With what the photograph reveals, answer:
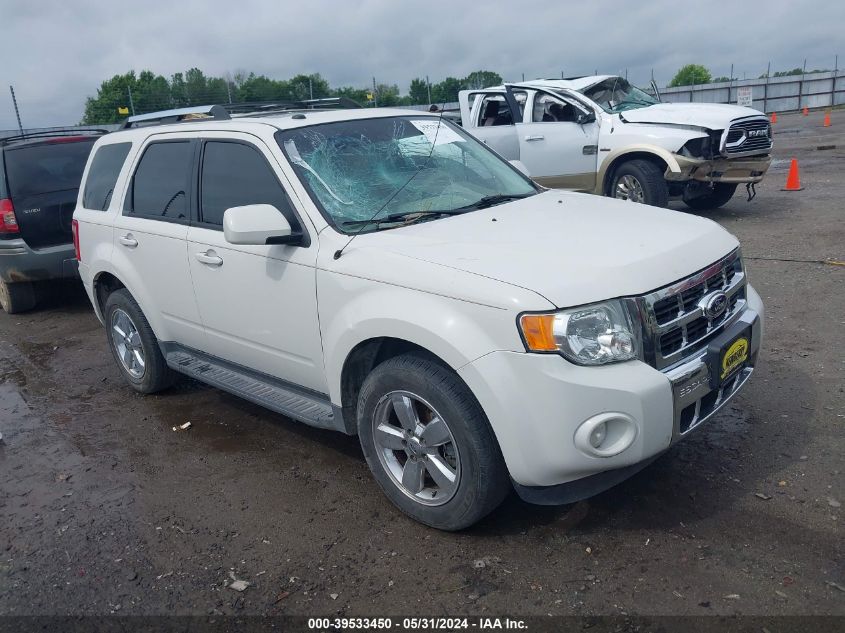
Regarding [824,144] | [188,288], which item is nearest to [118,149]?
[188,288]

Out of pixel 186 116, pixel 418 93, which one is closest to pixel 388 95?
pixel 418 93

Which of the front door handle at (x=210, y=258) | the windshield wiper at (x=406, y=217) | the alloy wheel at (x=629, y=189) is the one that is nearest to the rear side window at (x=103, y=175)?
the front door handle at (x=210, y=258)

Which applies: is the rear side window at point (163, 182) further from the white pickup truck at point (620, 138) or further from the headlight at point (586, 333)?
the white pickup truck at point (620, 138)

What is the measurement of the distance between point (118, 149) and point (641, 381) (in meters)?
4.16

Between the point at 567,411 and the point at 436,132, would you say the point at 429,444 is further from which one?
the point at 436,132

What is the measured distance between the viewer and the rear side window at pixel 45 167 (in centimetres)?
791

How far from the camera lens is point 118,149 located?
5367 mm

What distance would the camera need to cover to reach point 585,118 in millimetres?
10148

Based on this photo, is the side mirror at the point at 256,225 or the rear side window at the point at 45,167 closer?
the side mirror at the point at 256,225

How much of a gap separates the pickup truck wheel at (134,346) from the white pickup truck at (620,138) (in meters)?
5.88

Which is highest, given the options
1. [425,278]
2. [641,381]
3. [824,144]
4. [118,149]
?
[118,149]

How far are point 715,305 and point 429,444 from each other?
141 centimetres

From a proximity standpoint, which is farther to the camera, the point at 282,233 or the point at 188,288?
the point at 188,288

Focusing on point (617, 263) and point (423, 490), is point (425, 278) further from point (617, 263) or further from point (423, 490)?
point (423, 490)
